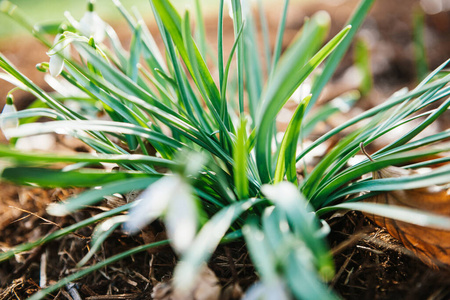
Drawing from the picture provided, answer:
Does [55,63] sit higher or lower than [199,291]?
higher

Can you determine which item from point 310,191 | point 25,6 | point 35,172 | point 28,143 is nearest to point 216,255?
point 310,191

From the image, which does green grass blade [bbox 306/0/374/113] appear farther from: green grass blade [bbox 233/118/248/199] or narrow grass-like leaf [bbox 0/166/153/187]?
narrow grass-like leaf [bbox 0/166/153/187]

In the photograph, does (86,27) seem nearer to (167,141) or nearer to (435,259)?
(167,141)

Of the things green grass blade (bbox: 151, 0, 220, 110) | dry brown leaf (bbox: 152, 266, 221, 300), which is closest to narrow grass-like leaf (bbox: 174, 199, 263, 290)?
dry brown leaf (bbox: 152, 266, 221, 300)

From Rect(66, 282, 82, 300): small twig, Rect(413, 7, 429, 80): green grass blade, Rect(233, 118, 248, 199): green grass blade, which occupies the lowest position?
Rect(66, 282, 82, 300): small twig

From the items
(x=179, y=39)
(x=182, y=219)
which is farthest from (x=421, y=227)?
(x=179, y=39)

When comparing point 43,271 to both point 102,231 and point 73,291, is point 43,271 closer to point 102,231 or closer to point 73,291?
point 73,291
